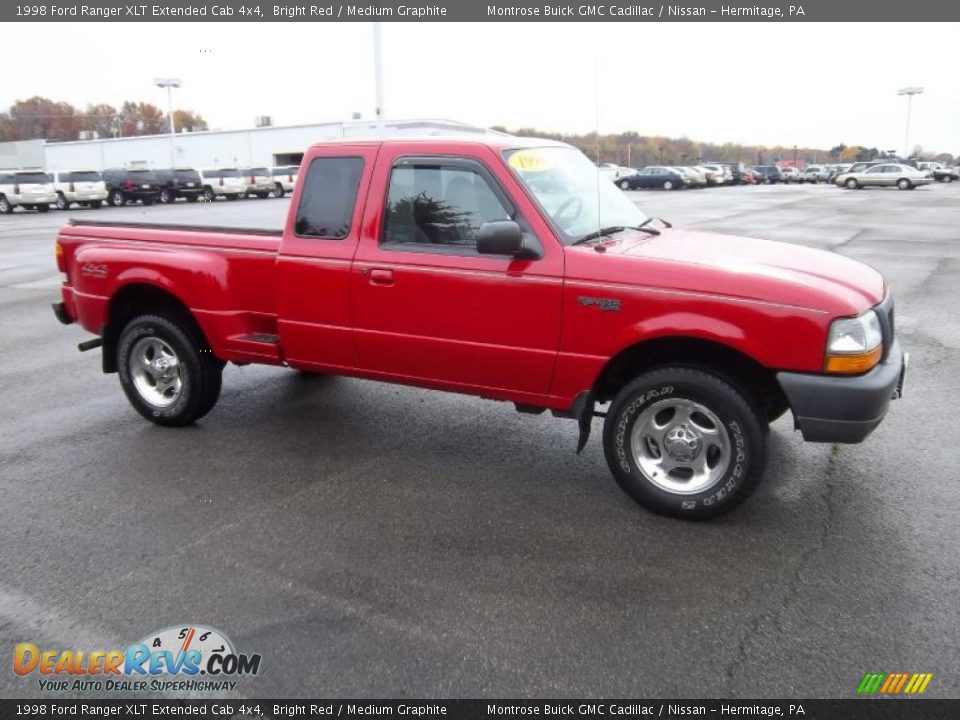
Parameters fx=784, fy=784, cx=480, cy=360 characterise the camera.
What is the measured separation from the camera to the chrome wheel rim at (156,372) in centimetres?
571

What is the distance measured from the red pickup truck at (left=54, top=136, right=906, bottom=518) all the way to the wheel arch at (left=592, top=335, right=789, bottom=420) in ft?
0.04

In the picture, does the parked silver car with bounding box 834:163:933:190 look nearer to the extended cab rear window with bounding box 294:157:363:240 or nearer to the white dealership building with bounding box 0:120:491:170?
the white dealership building with bounding box 0:120:491:170

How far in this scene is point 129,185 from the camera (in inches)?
1432

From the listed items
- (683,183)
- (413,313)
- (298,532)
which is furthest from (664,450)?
(683,183)

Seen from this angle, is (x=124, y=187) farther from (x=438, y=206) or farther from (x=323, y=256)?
(x=438, y=206)

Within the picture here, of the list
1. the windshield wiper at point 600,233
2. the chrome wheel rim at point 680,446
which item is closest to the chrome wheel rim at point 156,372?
the windshield wiper at point 600,233

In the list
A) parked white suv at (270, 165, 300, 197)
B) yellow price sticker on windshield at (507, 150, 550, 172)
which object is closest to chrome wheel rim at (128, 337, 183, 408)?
yellow price sticker on windshield at (507, 150, 550, 172)

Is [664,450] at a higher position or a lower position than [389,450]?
higher

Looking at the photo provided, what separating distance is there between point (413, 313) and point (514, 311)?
0.66 metres

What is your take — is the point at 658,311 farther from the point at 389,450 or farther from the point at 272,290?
the point at 272,290

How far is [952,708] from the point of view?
2.75 metres

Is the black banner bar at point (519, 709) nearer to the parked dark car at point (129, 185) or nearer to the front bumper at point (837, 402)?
the front bumper at point (837, 402)

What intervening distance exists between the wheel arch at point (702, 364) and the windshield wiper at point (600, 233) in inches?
27.3

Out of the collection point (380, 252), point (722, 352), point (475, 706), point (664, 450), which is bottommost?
point (475, 706)
